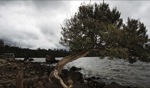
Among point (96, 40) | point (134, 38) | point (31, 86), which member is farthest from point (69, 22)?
point (31, 86)

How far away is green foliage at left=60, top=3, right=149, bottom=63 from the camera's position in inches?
1331

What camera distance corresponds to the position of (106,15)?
3912 cm

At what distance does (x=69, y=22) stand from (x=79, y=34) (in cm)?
313

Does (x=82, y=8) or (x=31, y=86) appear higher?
(x=82, y=8)

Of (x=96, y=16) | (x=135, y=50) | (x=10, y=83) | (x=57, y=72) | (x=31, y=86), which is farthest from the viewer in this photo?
(x=96, y=16)

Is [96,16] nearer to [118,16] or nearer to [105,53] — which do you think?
[118,16]

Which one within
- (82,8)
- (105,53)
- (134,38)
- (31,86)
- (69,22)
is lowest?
(31,86)

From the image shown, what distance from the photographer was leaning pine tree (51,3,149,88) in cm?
3359

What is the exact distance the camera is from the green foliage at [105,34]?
33.8 metres

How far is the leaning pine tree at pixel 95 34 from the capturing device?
3359cm

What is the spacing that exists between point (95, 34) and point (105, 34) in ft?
10.9

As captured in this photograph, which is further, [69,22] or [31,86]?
[69,22]

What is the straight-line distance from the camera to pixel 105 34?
33.6 metres

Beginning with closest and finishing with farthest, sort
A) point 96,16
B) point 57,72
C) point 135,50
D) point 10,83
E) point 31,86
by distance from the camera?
point 10,83, point 31,86, point 57,72, point 135,50, point 96,16
